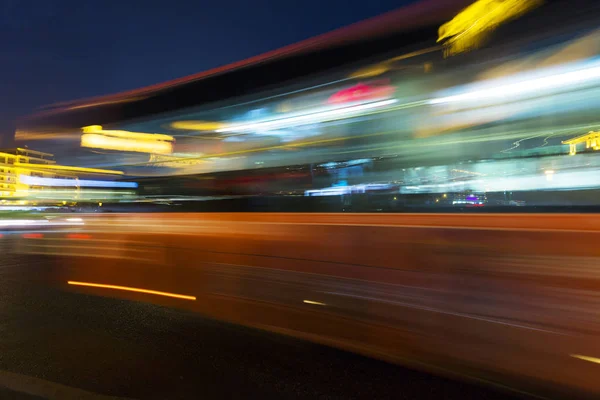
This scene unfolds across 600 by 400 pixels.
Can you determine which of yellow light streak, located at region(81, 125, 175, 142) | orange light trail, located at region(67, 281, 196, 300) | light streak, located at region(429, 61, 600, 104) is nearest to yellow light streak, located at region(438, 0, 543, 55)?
light streak, located at region(429, 61, 600, 104)

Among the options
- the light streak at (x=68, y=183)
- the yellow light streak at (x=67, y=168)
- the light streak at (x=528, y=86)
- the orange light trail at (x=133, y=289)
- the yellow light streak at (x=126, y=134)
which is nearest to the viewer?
the light streak at (x=528, y=86)

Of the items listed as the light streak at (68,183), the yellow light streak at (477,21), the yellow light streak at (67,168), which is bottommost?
the light streak at (68,183)

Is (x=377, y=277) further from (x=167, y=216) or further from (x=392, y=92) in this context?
(x=167, y=216)

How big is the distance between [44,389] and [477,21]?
3.78 meters

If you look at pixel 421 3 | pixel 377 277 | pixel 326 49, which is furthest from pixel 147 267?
pixel 421 3

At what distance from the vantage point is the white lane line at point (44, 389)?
2.75 metres

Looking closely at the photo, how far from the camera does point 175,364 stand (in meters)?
3.38

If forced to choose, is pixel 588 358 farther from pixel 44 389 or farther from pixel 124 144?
pixel 124 144

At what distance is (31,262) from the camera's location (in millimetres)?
7266

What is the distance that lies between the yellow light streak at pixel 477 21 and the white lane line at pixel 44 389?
326 cm

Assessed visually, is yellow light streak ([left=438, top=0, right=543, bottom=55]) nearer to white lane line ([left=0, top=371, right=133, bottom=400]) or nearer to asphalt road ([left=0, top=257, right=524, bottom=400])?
asphalt road ([left=0, top=257, right=524, bottom=400])

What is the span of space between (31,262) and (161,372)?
17.5 feet

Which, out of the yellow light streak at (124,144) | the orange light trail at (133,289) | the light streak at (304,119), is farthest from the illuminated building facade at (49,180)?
the light streak at (304,119)

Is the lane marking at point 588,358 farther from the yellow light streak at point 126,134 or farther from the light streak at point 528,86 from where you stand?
the yellow light streak at point 126,134
